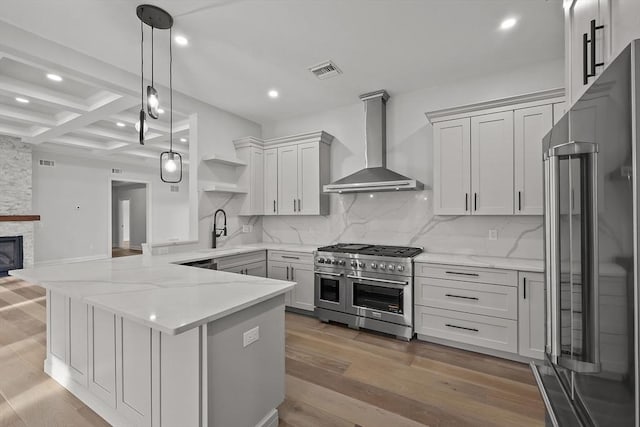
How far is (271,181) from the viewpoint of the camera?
4.32m

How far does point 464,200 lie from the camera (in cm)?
302

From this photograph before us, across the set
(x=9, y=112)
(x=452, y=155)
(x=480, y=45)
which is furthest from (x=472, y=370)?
(x=9, y=112)

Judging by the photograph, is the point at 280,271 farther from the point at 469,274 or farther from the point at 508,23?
the point at 508,23

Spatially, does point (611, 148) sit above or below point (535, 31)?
below

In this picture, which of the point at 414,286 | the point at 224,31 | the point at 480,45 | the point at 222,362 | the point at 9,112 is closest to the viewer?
the point at 222,362

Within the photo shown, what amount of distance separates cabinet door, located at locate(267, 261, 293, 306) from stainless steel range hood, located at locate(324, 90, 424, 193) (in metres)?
1.19

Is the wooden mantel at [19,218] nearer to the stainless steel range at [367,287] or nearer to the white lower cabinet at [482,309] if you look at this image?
the stainless steel range at [367,287]

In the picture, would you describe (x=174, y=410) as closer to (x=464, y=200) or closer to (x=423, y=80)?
(x=464, y=200)

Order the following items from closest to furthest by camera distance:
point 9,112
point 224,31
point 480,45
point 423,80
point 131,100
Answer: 1. point 224,31
2. point 480,45
3. point 423,80
4. point 131,100
5. point 9,112

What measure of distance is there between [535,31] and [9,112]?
23.6 feet

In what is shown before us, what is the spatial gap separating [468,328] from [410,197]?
1601 mm

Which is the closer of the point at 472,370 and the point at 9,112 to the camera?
the point at 472,370

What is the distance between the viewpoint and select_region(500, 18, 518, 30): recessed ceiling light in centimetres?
230

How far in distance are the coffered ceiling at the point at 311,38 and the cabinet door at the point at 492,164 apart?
67cm
